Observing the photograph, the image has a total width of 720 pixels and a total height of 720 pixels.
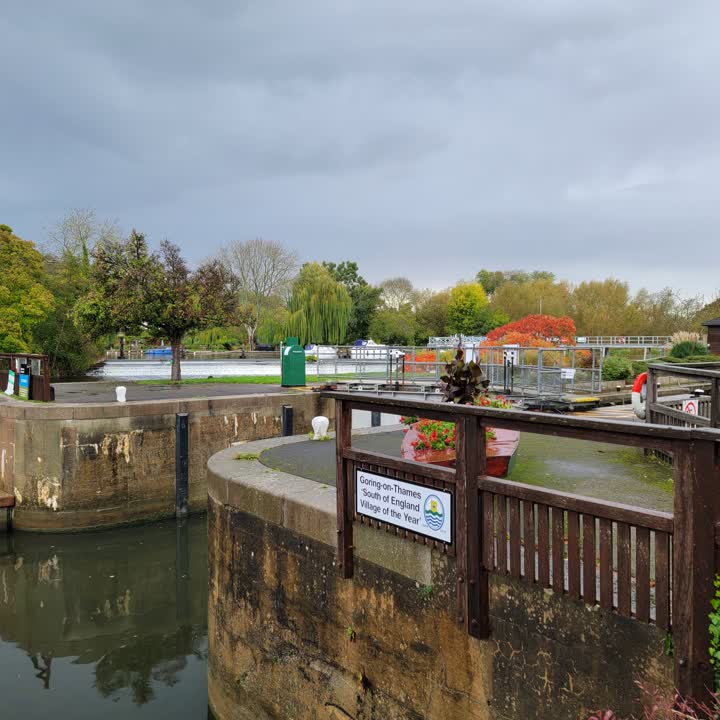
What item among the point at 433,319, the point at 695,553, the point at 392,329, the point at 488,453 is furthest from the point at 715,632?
the point at 433,319

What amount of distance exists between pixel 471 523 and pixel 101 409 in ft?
41.8

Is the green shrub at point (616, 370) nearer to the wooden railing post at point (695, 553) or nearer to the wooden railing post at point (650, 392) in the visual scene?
the wooden railing post at point (650, 392)

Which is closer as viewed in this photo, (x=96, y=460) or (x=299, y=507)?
Answer: (x=299, y=507)

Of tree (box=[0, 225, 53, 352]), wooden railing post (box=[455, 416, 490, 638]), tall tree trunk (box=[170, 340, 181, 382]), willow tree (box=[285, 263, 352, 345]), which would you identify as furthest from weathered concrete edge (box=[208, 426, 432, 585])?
willow tree (box=[285, 263, 352, 345])

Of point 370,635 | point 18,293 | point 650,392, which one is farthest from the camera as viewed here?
point 18,293

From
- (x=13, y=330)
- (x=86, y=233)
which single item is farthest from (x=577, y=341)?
(x=13, y=330)

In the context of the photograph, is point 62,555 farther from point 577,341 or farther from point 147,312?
point 577,341

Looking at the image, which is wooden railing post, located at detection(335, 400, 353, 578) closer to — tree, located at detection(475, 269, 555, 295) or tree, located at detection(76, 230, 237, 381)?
tree, located at detection(76, 230, 237, 381)

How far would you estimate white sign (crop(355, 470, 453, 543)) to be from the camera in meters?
4.17

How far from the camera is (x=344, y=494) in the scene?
4.92 meters

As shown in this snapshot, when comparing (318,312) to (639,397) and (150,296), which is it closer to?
(150,296)

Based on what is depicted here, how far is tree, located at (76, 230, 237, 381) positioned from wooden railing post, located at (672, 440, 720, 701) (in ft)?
76.5

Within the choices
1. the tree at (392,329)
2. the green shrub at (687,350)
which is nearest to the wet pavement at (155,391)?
the green shrub at (687,350)

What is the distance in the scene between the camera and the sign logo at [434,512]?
4180mm
